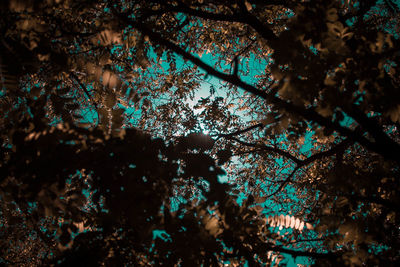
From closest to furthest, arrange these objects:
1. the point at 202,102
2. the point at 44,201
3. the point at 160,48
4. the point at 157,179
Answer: the point at 44,201 → the point at 157,179 → the point at 160,48 → the point at 202,102

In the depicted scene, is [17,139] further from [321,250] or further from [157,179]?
[321,250]

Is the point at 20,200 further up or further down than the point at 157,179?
further down

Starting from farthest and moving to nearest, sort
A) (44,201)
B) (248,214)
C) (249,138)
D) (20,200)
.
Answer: (249,138)
(248,214)
(20,200)
(44,201)

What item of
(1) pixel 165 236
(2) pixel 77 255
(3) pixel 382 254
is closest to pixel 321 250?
(3) pixel 382 254

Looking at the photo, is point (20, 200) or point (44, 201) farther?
point (20, 200)

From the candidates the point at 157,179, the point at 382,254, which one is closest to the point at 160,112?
the point at 157,179

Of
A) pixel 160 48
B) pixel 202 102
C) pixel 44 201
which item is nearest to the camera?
pixel 44 201

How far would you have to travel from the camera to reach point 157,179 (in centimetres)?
212

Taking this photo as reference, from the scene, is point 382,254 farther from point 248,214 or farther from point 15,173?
point 15,173

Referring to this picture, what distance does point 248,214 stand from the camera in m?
2.46

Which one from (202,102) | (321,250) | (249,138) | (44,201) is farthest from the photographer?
(249,138)

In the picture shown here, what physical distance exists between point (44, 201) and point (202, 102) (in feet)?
13.1

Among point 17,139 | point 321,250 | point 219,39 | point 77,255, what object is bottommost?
point 77,255

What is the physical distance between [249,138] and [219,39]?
360 centimetres
